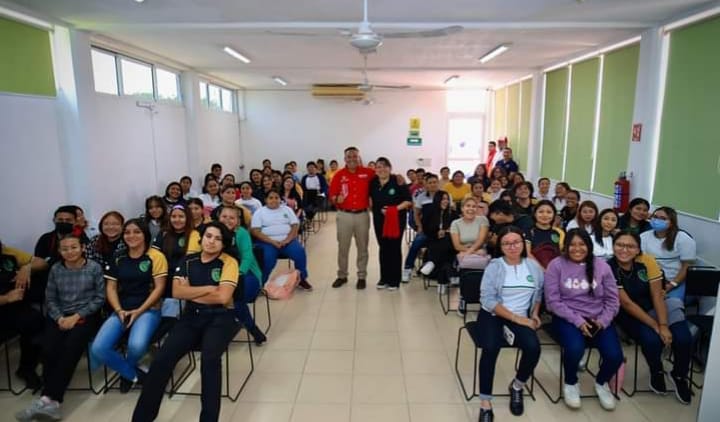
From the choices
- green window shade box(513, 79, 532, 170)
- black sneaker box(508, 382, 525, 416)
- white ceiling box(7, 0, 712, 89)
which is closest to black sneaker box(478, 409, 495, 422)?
black sneaker box(508, 382, 525, 416)

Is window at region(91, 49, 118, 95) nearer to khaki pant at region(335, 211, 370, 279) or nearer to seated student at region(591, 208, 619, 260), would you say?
khaki pant at region(335, 211, 370, 279)

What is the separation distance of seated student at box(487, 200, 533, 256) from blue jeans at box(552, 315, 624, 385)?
4.75 feet

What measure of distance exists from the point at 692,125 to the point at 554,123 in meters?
3.76

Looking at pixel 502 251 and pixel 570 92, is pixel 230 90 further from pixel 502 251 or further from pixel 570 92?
pixel 502 251

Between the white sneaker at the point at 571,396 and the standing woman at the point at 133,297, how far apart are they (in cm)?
287

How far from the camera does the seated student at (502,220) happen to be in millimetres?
4441

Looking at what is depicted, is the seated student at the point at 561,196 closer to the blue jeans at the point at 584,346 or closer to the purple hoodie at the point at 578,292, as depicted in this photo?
the purple hoodie at the point at 578,292

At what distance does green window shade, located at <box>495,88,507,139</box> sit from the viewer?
37.2 feet

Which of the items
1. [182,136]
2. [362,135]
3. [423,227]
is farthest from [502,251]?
[362,135]

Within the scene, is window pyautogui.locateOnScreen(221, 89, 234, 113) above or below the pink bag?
above

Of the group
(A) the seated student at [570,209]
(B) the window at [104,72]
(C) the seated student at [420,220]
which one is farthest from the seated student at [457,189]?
(B) the window at [104,72]

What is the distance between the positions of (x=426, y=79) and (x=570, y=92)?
350 centimetres

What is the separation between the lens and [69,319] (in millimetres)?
3012

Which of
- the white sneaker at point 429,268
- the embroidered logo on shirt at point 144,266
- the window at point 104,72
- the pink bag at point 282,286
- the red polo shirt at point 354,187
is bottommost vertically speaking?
A: the pink bag at point 282,286
